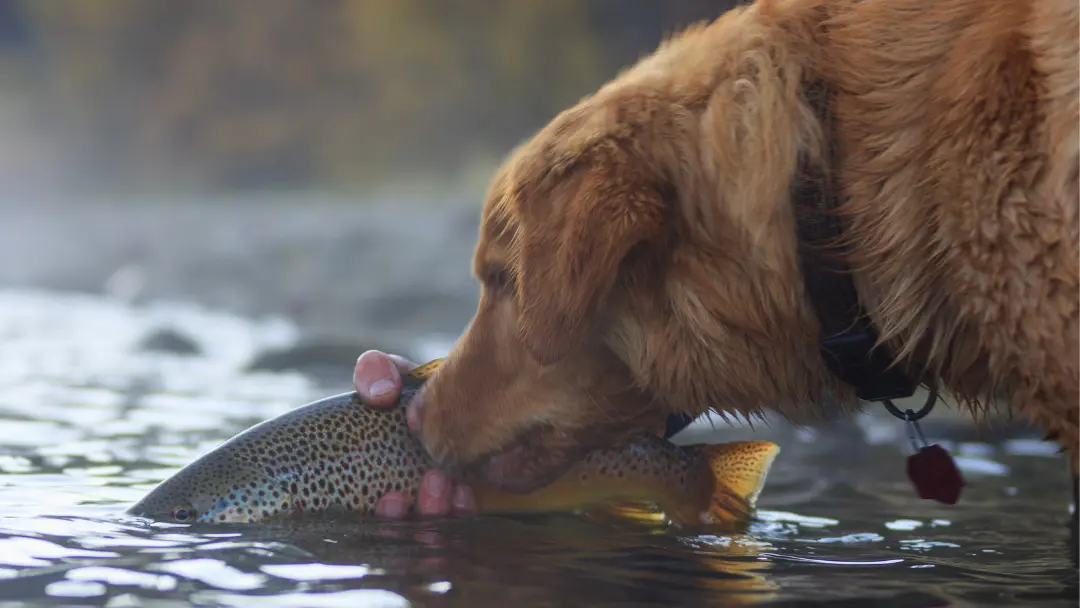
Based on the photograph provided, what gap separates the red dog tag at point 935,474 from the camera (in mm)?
3078

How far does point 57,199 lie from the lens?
2186 centimetres

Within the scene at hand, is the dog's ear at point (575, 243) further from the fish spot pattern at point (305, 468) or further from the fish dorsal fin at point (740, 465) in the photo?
the fish dorsal fin at point (740, 465)

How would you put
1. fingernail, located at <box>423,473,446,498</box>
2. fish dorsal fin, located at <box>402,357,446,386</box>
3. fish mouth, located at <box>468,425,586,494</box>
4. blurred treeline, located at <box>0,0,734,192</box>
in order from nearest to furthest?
fish mouth, located at <box>468,425,586,494</box> < fingernail, located at <box>423,473,446,498</box> < fish dorsal fin, located at <box>402,357,446,386</box> < blurred treeline, located at <box>0,0,734,192</box>

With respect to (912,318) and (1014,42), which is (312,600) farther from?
(1014,42)

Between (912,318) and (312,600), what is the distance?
1402 mm

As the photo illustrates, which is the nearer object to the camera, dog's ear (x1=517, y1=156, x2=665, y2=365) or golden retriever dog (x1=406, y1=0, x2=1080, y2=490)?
golden retriever dog (x1=406, y1=0, x2=1080, y2=490)

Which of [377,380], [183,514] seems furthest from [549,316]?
[183,514]

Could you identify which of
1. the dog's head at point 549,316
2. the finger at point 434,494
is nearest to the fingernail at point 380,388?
the dog's head at point 549,316

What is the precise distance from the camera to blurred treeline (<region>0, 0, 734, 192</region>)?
1975 centimetres

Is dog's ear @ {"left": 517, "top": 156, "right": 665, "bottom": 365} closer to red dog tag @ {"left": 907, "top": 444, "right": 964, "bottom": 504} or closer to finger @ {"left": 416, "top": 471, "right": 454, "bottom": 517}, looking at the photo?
finger @ {"left": 416, "top": 471, "right": 454, "bottom": 517}

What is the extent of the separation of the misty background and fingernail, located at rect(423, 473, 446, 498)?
41.3ft

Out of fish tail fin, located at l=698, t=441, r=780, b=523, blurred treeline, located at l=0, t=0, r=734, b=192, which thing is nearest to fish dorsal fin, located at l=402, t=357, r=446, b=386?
fish tail fin, located at l=698, t=441, r=780, b=523

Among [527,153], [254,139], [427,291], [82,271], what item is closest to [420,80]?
[254,139]

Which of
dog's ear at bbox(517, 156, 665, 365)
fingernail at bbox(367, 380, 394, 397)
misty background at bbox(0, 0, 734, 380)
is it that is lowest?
fingernail at bbox(367, 380, 394, 397)
